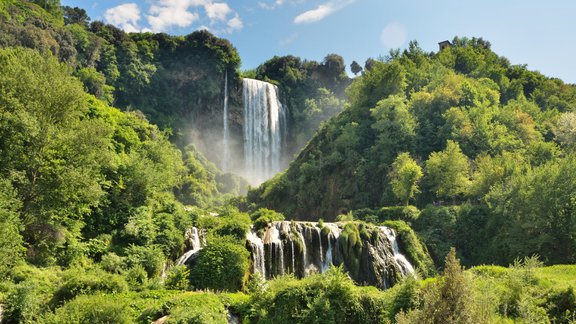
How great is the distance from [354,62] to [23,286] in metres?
98.8

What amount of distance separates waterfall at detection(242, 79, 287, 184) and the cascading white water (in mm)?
42422

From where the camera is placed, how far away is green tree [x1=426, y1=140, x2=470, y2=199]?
3962 centimetres

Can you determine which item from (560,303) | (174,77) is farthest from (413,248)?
(174,77)

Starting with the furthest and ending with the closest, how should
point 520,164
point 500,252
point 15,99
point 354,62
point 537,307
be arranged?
point 354,62 → point 520,164 → point 500,252 → point 15,99 → point 537,307

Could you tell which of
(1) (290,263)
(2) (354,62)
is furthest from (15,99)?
(2) (354,62)

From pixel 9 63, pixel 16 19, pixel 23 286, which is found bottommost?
pixel 23 286

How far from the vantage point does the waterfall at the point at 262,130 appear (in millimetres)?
73000

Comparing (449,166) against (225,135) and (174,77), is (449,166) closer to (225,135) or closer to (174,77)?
(225,135)

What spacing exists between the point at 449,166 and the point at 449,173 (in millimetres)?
729

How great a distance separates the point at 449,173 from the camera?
39.9 m

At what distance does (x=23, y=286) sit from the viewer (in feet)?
53.0

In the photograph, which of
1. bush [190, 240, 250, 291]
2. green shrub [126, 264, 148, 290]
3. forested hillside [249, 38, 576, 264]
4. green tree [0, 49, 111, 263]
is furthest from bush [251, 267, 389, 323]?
forested hillside [249, 38, 576, 264]

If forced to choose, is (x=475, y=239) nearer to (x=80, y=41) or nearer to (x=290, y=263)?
(x=290, y=263)

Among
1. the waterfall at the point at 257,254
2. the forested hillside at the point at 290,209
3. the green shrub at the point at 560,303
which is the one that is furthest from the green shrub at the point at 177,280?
the green shrub at the point at 560,303
